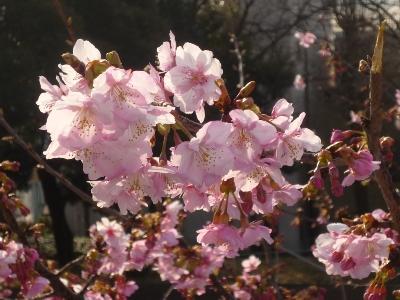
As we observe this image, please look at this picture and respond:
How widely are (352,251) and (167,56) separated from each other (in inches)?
25.6

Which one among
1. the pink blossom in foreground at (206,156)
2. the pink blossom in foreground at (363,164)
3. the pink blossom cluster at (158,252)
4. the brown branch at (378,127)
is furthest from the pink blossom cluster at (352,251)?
the pink blossom cluster at (158,252)

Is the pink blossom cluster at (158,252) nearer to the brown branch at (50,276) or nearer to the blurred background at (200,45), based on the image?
the brown branch at (50,276)

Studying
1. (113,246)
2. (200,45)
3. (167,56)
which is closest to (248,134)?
(167,56)

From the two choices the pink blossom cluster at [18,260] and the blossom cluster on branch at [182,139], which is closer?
the blossom cluster on branch at [182,139]

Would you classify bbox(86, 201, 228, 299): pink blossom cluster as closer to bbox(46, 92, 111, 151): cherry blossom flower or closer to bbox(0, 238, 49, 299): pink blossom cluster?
bbox(0, 238, 49, 299): pink blossom cluster

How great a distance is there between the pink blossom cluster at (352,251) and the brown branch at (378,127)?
0.09 m

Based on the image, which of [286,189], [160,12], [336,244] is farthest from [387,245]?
[160,12]

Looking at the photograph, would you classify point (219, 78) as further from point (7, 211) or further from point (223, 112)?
point (7, 211)

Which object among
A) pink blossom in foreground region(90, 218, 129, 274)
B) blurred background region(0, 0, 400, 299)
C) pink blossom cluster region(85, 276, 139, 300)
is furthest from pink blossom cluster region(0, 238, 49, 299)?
blurred background region(0, 0, 400, 299)

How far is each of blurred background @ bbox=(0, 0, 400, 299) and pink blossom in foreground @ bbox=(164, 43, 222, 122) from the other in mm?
3732

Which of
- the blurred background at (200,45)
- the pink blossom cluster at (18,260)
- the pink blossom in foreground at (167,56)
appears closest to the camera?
the pink blossom in foreground at (167,56)

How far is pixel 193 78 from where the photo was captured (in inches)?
35.1

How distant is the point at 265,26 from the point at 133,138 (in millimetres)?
10808

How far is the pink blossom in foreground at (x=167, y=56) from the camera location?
0.92 meters
